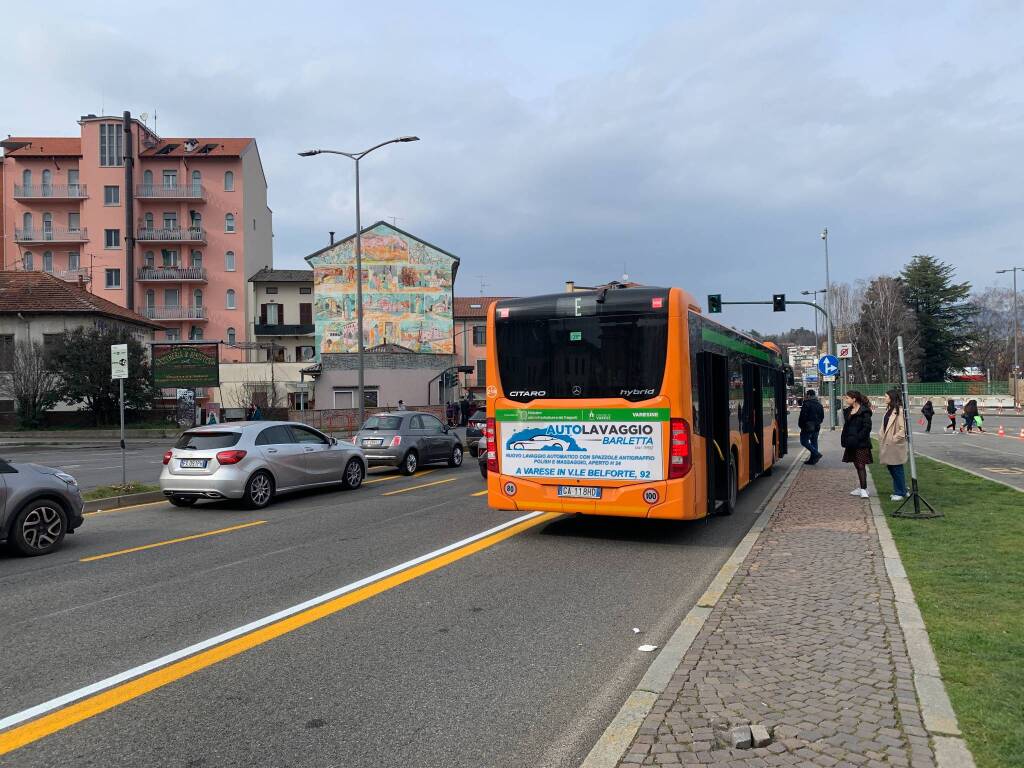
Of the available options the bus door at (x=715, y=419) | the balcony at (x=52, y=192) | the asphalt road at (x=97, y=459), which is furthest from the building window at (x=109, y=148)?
the bus door at (x=715, y=419)

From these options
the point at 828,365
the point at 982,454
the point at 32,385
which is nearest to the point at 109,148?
the point at 32,385

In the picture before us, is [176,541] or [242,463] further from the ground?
[242,463]

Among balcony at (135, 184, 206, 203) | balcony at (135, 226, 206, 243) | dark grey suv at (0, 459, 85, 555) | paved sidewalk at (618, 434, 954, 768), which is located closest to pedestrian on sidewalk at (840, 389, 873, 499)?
paved sidewalk at (618, 434, 954, 768)

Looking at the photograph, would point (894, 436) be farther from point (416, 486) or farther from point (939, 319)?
point (939, 319)

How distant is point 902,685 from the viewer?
173 inches

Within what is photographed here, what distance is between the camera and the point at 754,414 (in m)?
14.1

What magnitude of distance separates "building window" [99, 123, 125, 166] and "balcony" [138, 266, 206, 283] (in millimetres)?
9218

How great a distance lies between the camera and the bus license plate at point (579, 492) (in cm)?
909

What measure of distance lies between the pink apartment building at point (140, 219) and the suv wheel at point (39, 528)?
63229mm

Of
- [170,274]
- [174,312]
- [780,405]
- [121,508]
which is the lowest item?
[121,508]

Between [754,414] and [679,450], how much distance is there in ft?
19.6

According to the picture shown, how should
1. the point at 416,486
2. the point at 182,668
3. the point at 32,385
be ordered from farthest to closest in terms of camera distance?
the point at 32,385, the point at 416,486, the point at 182,668

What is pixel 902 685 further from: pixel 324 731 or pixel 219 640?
pixel 219 640

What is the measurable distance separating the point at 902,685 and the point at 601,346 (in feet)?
17.5
